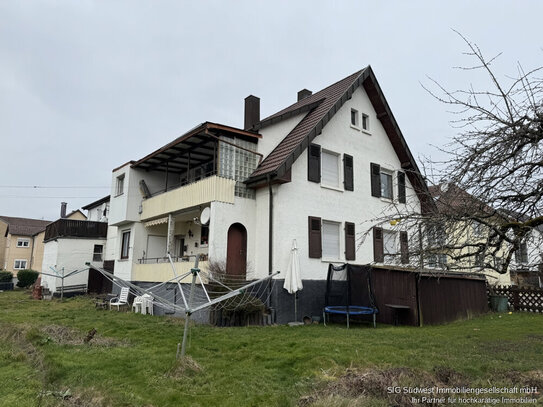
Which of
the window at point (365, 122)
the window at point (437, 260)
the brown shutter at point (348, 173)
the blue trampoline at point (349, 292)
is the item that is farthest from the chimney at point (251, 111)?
the window at point (437, 260)

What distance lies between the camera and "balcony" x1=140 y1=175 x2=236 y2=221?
14883mm

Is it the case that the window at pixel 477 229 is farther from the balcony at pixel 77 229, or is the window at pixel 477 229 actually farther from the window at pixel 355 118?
the balcony at pixel 77 229

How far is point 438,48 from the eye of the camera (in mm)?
6594

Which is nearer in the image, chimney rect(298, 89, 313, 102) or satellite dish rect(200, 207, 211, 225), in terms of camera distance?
satellite dish rect(200, 207, 211, 225)

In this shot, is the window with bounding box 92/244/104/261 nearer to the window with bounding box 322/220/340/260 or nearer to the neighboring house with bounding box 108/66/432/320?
the neighboring house with bounding box 108/66/432/320

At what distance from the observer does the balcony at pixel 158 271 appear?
15.5 metres

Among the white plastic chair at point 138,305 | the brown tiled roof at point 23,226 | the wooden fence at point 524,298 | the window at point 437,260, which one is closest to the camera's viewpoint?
the window at point 437,260

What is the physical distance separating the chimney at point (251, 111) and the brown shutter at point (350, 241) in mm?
7039

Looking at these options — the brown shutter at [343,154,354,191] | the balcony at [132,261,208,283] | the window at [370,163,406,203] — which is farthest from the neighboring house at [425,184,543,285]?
the window at [370,163,406,203]

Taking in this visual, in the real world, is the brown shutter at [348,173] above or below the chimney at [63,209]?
below

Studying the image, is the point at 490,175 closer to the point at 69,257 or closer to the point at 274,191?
the point at 274,191

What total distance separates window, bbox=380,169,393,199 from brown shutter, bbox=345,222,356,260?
3.49 m

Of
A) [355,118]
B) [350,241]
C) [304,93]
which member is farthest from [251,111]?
[350,241]

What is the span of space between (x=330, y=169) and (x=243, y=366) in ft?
37.4
